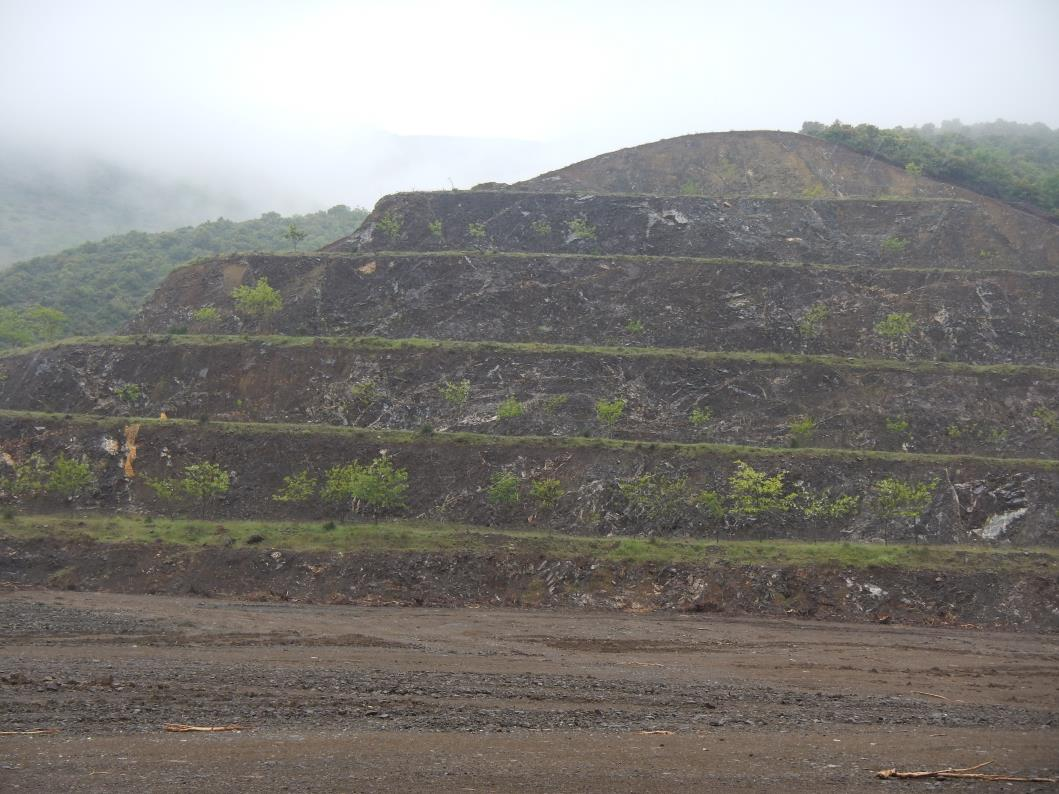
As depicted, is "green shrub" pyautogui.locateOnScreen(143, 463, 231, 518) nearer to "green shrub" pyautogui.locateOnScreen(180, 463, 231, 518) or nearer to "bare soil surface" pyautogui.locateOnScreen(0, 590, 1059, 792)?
"green shrub" pyautogui.locateOnScreen(180, 463, 231, 518)

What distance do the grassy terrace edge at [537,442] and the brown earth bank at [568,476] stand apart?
0.11 meters

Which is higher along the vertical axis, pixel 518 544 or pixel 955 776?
pixel 955 776

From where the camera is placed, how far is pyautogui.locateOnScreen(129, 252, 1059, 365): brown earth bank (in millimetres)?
65312

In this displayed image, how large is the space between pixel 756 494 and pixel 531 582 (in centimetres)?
1431

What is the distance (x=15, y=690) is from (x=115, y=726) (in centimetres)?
410

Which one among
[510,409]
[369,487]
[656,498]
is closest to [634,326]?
[510,409]

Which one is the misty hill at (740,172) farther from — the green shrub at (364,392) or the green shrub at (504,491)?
the green shrub at (504,491)

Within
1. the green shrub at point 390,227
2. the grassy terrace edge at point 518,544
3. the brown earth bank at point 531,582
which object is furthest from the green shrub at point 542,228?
the brown earth bank at point 531,582

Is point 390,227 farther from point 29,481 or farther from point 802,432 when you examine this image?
point 802,432

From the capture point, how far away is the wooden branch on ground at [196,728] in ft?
52.9

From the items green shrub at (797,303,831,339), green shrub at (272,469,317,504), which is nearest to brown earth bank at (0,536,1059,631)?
A: green shrub at (272,469,317,504)

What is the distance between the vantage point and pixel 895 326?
63656 millimetres

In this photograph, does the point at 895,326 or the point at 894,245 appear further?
the point at 894,245

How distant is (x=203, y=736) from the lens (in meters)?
15.9
